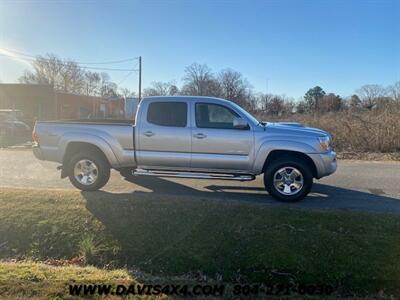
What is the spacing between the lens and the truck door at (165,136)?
741 cm

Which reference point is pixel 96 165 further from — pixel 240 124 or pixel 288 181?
pixel 288 181

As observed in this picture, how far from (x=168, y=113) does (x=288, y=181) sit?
2729 mm

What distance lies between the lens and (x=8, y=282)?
4281mm

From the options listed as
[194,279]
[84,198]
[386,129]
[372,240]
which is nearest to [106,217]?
[84,198]

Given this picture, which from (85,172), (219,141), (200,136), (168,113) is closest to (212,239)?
(219,141)

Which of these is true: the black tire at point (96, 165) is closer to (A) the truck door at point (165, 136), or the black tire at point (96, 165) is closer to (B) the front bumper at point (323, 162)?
(A) the truck door at point (165, 136)

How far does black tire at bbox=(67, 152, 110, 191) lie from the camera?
7.58m

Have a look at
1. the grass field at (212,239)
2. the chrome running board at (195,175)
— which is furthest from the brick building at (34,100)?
the grass field at (212,239)

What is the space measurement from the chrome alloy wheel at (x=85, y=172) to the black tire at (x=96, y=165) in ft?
0.15

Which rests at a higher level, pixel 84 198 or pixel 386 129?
pixel 386 129

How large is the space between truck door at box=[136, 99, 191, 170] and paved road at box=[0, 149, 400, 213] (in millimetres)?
766

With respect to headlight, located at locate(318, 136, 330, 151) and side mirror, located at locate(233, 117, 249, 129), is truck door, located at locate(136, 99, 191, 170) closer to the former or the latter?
side mirror, located at locate(233, 117, 249, 129)

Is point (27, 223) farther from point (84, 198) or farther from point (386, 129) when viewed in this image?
point (386, 129)

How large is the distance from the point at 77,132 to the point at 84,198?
1423 mm
